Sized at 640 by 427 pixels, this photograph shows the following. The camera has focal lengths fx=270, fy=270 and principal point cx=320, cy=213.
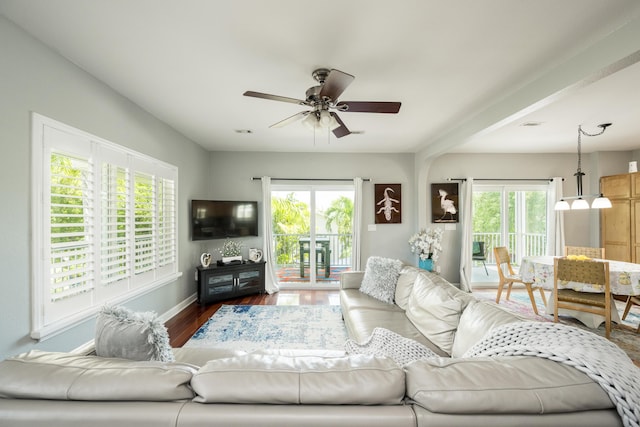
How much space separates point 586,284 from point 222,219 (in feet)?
16.0

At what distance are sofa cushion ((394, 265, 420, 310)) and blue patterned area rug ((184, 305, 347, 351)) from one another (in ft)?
2.44

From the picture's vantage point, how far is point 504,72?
2229mm

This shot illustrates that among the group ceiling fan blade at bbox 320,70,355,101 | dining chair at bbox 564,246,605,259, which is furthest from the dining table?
ceiling fan blade at bbox 320,70,355,101

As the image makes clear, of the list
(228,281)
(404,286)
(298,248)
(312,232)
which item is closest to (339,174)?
(312,232)

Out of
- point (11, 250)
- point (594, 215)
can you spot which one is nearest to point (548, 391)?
point (11, 250)

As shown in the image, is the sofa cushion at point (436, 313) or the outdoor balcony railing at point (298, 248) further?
the outdoor balcony railing at point (298, 248)

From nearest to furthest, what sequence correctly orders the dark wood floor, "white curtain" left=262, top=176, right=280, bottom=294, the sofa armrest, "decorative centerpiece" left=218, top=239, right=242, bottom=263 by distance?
the dark wood floor, the sofa armrest, "decorative centerpiece" left=218, top=239, right=242, bottom=263, "white curtain" left=262, top=176, right=280, bottom=294

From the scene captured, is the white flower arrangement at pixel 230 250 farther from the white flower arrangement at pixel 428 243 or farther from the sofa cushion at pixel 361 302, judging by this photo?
the white flower arrangement at pixel 428 243

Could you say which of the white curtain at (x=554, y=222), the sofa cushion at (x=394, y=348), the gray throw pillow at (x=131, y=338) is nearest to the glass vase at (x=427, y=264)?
the white curtain at (x=554, y=222)

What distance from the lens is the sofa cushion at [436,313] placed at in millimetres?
1875

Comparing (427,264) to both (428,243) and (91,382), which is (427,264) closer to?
(428,243)

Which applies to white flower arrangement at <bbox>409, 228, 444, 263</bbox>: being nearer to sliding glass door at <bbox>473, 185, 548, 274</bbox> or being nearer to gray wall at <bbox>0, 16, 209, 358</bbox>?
sliding glass door at <bbox>473, 185, 548, 274</bbox>

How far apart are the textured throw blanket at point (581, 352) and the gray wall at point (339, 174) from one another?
12.5 feet

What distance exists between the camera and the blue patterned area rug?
9.21 feet
